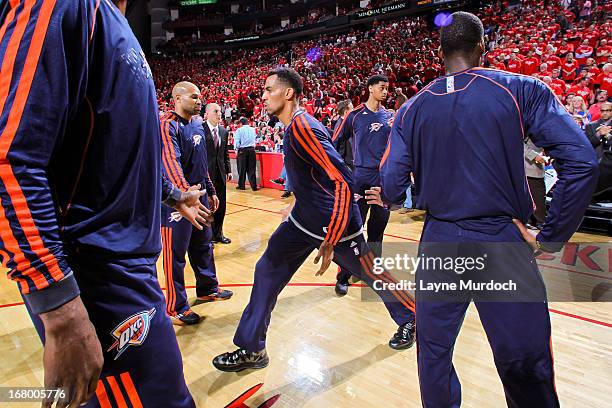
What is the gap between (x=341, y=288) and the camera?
377cm

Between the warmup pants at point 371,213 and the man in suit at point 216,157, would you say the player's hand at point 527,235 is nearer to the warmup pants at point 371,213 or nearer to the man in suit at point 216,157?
the warmup pants at point 371,213

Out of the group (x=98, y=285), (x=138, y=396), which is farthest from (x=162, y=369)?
(x=98, y=285)

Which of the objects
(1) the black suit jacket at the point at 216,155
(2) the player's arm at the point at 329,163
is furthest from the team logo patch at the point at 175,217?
(1) the black suit jacket at the point at 216,155

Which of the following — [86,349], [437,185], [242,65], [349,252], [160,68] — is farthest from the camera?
[160,68]

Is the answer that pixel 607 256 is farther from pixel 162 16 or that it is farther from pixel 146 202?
pixel 162 16

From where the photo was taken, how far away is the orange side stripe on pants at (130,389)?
1.01 meters

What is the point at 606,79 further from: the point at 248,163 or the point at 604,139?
the point at 248,163

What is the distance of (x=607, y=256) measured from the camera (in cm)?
461

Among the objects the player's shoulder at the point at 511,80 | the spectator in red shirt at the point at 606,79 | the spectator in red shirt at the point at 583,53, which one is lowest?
the player's shoulder at the point at 511,80

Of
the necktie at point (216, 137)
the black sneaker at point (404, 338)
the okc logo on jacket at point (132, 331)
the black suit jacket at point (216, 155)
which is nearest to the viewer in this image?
the okc logo on jacket at point (132, 331)

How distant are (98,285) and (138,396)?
32cm

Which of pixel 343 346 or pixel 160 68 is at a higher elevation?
pixel 160 68

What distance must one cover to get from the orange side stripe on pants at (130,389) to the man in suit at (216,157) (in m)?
4.59

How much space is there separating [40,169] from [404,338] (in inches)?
99.8
